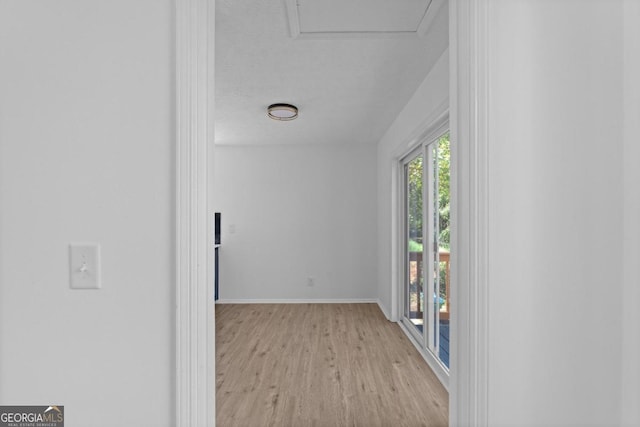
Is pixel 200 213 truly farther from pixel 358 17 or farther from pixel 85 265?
pixel 358 17

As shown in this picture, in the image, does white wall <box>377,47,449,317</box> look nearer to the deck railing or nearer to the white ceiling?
the white ceiling

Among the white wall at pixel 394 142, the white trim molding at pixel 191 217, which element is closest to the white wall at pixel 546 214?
the white trim molding at pixel 191 217

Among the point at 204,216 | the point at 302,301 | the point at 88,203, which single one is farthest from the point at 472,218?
the point at 302,301

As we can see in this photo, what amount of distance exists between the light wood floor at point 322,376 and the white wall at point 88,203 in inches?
58.1

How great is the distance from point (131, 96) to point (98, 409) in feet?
2.69

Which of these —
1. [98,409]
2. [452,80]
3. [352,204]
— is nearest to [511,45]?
[452,80]

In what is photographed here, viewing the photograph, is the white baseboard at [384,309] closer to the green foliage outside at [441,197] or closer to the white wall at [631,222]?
the green foliage outside at [441,197]

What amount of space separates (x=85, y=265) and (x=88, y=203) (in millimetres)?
162

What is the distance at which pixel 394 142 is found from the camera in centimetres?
401

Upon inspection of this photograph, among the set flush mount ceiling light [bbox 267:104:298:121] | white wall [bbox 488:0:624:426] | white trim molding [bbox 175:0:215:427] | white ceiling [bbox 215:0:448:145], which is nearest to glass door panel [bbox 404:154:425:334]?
A: white ceiling [bbox 215:0:448:145]

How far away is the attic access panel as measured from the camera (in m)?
1.73

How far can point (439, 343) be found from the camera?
2.96 m

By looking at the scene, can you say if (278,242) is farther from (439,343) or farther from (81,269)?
(81,269)

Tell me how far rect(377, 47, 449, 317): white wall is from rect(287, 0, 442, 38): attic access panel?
0.38 metres
